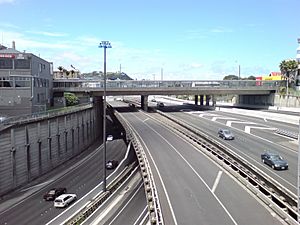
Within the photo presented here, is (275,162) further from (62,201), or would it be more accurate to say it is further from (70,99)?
(70,99)

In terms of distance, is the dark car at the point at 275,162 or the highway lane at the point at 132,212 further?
the dark car at the point at 275,162

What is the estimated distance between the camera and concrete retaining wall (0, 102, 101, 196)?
4525 centimetres

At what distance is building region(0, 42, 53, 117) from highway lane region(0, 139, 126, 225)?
14992 millimetres

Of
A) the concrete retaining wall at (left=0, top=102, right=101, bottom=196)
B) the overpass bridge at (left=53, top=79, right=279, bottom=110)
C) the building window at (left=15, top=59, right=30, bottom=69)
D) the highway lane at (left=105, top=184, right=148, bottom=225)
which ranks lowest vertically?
the highway lane at (left=105, top=184, right=148, bottom=225)

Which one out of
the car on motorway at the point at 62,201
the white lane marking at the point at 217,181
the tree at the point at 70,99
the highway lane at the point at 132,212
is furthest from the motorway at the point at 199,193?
the tree at the point at 70,99

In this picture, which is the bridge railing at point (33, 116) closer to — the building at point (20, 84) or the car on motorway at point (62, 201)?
the building at point (20, 84)

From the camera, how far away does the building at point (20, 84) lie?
66.4 meters

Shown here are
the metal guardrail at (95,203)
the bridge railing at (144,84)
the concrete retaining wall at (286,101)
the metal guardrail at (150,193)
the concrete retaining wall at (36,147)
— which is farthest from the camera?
the bridge railing at (144,84)

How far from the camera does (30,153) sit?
2032 inches

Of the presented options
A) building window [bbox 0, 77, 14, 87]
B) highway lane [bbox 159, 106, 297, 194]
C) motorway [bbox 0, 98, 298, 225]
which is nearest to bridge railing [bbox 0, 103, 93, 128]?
motorway [bbox 0, 98, 298, 225]

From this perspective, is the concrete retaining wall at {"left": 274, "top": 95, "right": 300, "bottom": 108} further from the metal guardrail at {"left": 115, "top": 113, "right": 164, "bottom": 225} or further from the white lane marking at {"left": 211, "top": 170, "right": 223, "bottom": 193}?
the white lane marking at {"left": 211, "top": 170, "right": 223, "bottom": 193}

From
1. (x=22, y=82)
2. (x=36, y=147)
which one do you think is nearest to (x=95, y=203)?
(x=36, y=147)

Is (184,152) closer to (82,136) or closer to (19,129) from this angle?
(19,129)

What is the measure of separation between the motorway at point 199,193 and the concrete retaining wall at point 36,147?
1661 cm
